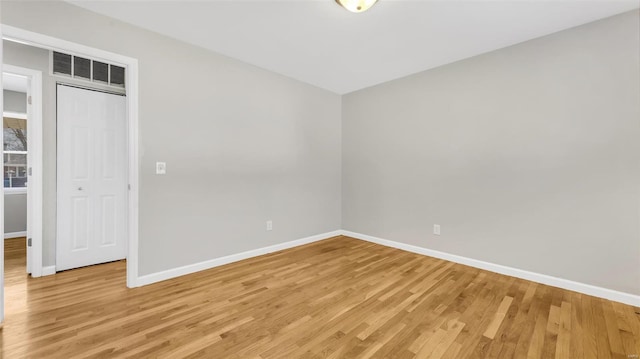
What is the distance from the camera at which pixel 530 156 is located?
2648mm

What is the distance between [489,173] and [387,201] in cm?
138

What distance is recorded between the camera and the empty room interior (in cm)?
185

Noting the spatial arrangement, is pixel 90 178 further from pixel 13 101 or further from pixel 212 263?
pixel 13 101

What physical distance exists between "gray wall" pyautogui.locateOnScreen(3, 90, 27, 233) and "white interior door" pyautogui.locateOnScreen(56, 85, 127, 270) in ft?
9.24

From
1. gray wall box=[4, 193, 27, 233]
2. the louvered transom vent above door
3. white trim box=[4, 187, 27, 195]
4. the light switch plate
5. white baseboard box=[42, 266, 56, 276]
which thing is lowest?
white baseboard box=[42, 266, 56, 276]

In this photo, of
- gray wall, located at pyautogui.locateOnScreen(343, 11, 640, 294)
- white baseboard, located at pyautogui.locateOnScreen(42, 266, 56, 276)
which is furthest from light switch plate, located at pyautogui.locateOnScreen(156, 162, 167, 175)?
gray wall, located at pyautogui.locateOnScreen(343, 11, 640, 294)

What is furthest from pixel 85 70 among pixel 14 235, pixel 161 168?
pixel 14 235

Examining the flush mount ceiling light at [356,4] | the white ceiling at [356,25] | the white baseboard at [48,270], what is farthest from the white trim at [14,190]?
the flush mount ceiling light at [356,4]

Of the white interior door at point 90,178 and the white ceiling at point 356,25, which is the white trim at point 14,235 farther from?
the white ceiling at point 356,25

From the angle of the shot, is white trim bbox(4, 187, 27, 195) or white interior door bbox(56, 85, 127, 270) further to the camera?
white trim bbox(4, 187, 27, 195)

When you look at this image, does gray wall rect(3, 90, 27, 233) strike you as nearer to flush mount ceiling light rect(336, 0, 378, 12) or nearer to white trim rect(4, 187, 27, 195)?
white trim rect(4, 187, 27, 195)

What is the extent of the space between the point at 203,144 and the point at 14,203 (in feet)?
14.0

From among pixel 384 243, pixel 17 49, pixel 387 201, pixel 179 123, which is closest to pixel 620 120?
pixel 387 201

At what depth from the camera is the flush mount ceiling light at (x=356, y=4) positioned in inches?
78.6
